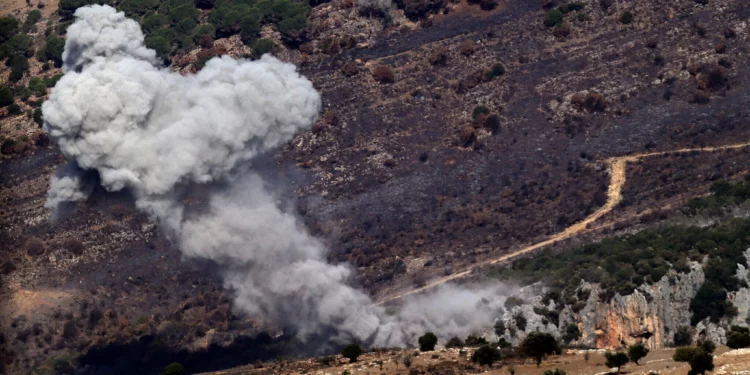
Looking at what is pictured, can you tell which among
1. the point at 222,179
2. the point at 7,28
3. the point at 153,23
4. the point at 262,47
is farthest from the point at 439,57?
the point at 7,28

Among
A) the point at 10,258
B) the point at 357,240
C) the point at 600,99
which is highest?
the point at 600,99

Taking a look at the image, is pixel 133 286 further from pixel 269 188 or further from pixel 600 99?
pixel 600 99

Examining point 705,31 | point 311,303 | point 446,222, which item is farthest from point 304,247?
point 705,31

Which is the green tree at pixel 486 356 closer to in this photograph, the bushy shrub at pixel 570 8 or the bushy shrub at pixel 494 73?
the bushy shrub at pixel 494 73

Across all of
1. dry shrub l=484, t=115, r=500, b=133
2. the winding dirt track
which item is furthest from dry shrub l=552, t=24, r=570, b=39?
the winding dirt track

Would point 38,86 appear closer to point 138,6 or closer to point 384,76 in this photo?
point 138,6

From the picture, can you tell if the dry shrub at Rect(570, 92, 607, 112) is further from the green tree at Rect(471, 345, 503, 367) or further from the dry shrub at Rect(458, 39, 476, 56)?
the green tree at Rect(471, 345, 503, 367)
